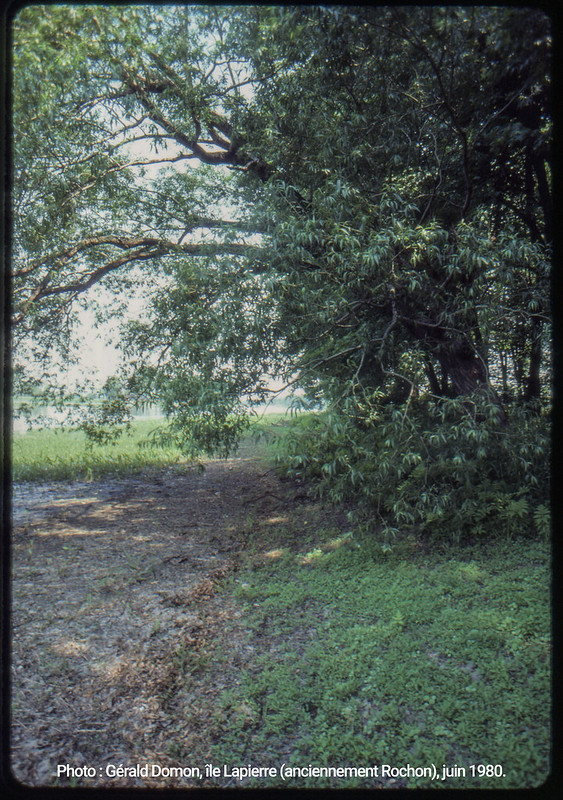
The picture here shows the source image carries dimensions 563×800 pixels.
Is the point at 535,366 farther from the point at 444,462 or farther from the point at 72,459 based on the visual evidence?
the point at 72,459

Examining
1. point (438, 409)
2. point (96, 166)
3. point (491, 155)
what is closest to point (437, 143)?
point (491, 155)

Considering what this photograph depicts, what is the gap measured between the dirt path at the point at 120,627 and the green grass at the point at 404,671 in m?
0.28

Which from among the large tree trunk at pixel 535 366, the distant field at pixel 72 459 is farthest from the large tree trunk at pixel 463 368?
the distant field at pixel 72 459

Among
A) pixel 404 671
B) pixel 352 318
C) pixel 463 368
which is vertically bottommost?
pixel 404 671

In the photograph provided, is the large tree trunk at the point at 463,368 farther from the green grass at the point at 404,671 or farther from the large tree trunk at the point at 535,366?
the green grass at the point at 404,671

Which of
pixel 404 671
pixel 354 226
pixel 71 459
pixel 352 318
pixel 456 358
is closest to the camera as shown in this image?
pixel 404 671

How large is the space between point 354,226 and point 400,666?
302cm

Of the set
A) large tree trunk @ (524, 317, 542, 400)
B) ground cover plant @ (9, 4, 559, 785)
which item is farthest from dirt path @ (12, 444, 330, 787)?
large tree trunk @ (524, 317, 542, 400)

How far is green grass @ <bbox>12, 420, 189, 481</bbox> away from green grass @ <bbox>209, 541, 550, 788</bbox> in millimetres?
5201

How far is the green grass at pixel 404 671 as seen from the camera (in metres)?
2.05

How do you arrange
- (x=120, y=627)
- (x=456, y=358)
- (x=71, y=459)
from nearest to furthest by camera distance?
(x=120, y=627), (x=456, y=358), (x=71, y=459)

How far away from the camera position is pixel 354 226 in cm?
361

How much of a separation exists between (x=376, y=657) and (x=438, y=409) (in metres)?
1.94

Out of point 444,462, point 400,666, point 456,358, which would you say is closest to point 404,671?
point 400,666
